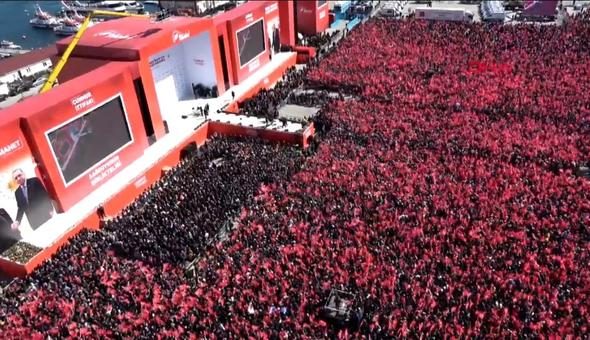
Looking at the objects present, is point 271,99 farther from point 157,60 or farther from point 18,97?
point 18,97

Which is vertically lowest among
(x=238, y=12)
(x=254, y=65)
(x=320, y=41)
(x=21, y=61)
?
(x=320, y=41)

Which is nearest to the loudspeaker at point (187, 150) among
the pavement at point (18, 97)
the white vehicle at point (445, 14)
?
the pavement at point (18, 97)

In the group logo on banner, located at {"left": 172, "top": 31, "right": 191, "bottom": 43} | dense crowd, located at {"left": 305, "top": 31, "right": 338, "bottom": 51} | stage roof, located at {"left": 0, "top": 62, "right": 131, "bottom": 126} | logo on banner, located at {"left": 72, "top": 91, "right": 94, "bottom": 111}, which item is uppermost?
logo on banner, located at {"left": 172, "top": 31, "right": 191, "bottom": 43}

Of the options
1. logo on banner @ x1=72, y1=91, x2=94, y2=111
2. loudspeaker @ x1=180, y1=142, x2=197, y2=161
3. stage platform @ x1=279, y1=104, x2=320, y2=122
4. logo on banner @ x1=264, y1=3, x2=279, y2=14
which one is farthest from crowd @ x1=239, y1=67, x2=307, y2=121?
logo on banner @ x1=72, y1=91, x2=94, y2=111

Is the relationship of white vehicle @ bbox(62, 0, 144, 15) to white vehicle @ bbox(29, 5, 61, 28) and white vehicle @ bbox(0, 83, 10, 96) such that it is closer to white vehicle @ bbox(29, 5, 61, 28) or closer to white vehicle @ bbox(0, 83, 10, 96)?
white vehicle @ bbox(29, 5, 61, 28)

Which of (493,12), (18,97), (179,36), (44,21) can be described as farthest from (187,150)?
(44,21)

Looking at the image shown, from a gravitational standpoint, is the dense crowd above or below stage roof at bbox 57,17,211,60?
below

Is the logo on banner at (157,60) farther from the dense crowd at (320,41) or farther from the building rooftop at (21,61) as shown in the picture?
the dense crowd at (320,41)
